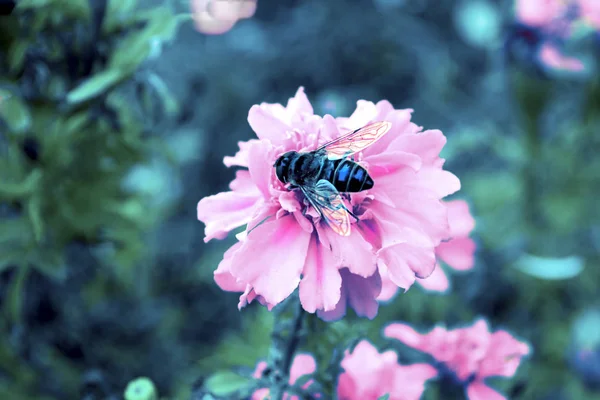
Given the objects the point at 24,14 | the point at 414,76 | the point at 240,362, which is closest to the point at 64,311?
the point at 240,362

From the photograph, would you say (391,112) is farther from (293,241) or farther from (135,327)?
(135,327)

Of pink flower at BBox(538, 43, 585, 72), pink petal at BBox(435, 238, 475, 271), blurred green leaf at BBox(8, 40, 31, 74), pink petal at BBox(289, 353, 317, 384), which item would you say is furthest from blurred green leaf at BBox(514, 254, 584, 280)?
blurred green leaf at BBox(8, 40, 31, 74)

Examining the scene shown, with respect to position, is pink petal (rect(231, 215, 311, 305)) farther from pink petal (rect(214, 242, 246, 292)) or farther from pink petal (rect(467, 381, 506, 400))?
pink petal (rect(467, 381, 506, 400))

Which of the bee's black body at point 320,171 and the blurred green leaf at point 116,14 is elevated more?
the bee's black body at point 320,171

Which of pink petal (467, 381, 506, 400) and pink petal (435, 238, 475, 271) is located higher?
pink petal (435, 238, 475, 271)

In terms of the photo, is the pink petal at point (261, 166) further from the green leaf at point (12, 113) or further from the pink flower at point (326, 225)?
the green leaf at point (12, 113)

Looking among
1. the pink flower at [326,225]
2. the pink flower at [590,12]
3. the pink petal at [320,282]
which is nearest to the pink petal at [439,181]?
the pink flower at [326,225]
